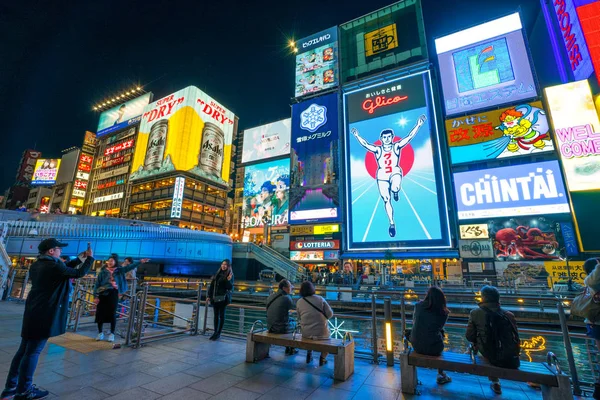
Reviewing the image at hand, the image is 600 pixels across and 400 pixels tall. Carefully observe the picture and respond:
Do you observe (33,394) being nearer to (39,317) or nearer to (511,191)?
(39,317)

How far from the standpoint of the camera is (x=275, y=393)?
3605mm

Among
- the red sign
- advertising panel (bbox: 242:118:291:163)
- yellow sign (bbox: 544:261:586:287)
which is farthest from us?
the red sign

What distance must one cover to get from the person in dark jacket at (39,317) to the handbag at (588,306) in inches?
258

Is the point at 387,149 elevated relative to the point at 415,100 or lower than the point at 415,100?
lower

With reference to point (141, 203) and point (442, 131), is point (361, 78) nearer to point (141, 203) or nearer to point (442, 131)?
point (442, 131)

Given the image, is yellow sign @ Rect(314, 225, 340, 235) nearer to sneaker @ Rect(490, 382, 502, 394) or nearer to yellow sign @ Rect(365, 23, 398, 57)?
yellow sign @ Rect(365, 23, 398, 57)

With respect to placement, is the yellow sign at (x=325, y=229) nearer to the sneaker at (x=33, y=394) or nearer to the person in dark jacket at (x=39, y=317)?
the person in dark jacket at (x=39, y=317)

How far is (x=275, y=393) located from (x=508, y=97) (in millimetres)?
34216

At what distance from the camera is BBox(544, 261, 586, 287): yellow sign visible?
21.4 m

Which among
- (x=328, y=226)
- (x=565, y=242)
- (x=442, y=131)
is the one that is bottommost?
(x=565, y=242)

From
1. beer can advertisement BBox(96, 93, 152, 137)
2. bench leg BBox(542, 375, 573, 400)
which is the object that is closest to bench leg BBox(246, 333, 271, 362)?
bench leg BBox(542, 375, 573, 400)

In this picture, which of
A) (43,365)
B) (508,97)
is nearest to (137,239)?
(43,365)

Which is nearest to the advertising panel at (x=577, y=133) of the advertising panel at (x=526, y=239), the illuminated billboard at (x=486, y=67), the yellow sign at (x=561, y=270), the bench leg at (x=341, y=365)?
the illuminated billboard at (x=486, y=67)

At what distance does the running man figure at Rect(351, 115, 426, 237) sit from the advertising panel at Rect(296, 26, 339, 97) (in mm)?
13825
